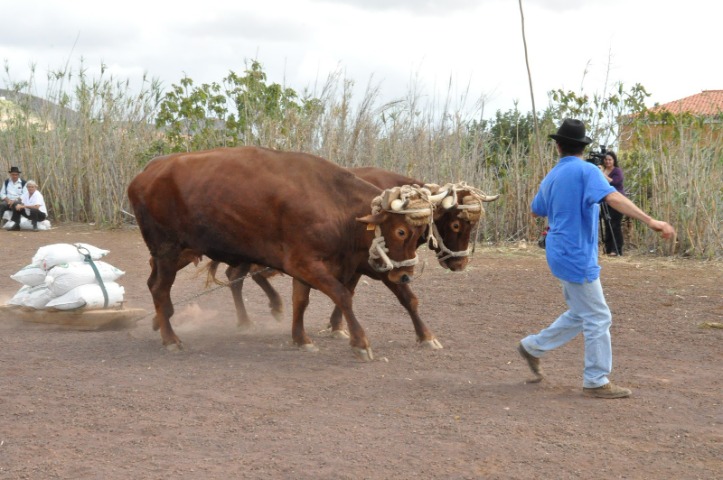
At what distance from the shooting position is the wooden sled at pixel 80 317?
8266mm

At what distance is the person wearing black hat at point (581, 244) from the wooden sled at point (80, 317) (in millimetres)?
4158

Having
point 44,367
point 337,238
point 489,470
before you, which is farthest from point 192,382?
point 489,470

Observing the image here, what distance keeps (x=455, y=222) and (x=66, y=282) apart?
3428 millimetres

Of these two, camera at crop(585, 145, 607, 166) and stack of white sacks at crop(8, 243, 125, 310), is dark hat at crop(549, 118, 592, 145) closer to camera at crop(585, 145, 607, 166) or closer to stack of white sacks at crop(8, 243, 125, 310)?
stack of white sacks at crop(8, 243, 125, 310)

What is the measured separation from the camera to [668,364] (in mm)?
7117

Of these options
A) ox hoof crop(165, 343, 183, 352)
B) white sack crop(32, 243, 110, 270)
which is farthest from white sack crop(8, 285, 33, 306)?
ox hoof crop(165, 343, 183, 352)

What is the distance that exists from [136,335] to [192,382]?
2.07m

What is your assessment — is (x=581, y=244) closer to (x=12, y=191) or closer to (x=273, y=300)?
(x=273, y=300)

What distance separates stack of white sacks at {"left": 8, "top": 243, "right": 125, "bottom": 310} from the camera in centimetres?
818

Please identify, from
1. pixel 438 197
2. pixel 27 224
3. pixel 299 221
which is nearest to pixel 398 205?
pixel 438 197

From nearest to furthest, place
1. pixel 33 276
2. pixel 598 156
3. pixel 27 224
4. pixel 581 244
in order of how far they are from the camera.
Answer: pixel 581 244
pixel 33 276
pixel 598 156
pixel 27 224

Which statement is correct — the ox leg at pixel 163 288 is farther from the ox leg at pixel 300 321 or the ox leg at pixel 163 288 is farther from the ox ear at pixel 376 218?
the ox ear at pixel 376 218

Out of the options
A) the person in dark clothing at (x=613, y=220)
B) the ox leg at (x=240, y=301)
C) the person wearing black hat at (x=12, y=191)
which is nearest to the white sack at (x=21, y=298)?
the ox leg at (x=240, y=301)

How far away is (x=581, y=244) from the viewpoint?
580 centimetres
